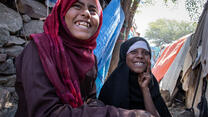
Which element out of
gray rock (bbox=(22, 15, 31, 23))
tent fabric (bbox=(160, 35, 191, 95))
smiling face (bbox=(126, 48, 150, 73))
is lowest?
tent fabric (bbox=(160, 35, 191, 95))

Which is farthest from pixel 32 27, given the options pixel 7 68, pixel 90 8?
pixel 90 8

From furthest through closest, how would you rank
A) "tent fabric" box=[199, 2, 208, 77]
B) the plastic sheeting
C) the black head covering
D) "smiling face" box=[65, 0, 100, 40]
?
1. "tent fabric" box=[199, 2, 208, 77]
2. the plastic sheeting
3. the black head covering
4. "smiling face" box=[65, 0, 100, 40]

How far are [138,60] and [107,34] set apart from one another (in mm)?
1132

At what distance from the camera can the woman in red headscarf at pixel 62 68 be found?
2.60ft

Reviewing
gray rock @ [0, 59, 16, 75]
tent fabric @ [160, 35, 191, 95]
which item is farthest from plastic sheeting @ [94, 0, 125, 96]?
tent fabric @ [160, 35, 191, 95]

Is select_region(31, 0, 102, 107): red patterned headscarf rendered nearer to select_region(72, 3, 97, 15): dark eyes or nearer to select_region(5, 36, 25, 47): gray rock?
select_region(72, 3, 97, 15): dark eyes

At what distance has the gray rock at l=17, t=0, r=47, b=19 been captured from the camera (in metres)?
2.14

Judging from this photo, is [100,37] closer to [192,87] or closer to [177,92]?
[192,87]

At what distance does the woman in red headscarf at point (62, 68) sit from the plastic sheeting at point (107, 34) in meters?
1.29

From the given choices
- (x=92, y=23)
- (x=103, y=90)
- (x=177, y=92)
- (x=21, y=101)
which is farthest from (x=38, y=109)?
(x=177, y=92)

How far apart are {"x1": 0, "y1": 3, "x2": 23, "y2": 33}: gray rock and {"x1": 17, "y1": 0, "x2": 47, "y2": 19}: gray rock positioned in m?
0.15

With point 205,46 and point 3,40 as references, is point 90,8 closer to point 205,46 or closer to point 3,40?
point 3,40

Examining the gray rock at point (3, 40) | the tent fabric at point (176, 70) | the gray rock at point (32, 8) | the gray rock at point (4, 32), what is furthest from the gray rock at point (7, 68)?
the tent fabric at point (176, 70)

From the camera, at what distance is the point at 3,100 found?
1.74 m
